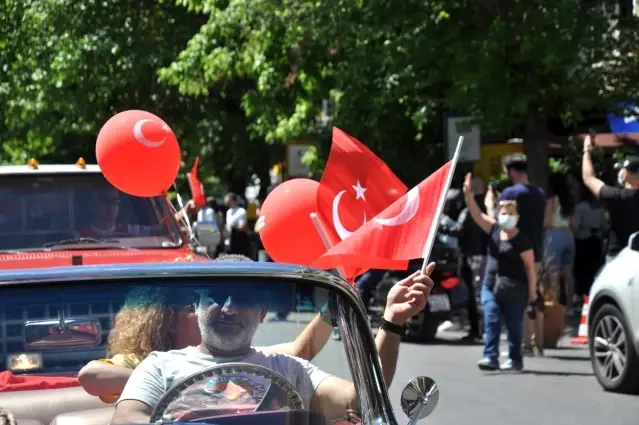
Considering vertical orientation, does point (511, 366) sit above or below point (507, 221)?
below

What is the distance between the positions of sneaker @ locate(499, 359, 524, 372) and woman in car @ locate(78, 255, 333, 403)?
8.42 m

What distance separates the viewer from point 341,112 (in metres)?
19.1

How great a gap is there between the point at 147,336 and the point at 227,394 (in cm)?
28

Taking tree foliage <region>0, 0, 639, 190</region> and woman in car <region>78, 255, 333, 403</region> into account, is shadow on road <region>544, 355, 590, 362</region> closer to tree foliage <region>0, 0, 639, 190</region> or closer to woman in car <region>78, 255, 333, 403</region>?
tree foliage <region>0, 0, 639, 190</region>

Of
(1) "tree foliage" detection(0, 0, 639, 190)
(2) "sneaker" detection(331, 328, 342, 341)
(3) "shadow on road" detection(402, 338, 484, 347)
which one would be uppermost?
(1) "tree foliage" detection(0, 0, 639, 190)

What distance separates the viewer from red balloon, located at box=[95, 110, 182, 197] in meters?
7.18

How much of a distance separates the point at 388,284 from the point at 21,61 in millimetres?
11729

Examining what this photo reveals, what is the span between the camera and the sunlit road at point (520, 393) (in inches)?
380

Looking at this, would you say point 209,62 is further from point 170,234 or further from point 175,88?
point 170,234

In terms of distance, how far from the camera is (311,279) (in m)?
3.83

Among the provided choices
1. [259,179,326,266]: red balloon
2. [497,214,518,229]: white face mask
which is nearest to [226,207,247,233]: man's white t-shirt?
[497,214,518,229]: white face mask

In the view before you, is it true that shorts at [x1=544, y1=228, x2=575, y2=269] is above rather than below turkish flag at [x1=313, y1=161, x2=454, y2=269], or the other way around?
below

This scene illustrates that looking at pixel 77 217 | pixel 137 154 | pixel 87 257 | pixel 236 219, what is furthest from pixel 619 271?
pixel 236 219

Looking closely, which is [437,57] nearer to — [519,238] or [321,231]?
[519,238]
